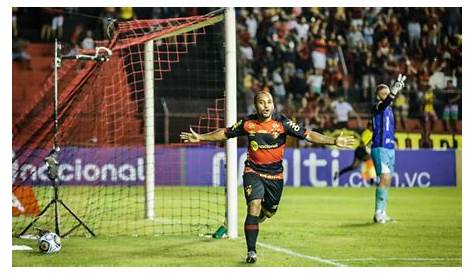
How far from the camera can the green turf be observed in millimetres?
10227

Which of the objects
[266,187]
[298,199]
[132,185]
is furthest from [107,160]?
[266,187]

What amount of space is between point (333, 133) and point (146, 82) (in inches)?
443

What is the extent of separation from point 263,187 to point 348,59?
1828cm

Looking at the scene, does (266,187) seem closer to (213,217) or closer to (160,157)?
(213,217)

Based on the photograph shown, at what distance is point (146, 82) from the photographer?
14430mm

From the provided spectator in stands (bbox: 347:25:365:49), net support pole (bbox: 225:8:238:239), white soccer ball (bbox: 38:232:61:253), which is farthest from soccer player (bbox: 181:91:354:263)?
spectator in stands (bbox: 347:25:365:49)

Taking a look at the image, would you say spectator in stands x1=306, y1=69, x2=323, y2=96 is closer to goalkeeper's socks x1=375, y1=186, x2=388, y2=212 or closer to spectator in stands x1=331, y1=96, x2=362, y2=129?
spectator in stands x1=331, y1=96, x2=362, y2=129

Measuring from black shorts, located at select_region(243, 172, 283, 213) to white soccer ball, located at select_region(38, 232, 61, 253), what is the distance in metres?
2.55

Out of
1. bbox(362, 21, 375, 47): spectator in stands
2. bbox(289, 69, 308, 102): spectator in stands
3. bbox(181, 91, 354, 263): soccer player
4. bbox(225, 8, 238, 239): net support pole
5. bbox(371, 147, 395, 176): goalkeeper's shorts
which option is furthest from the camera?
bbox(362, 21, 375, 47): spectator in stands

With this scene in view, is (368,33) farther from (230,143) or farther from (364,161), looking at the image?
(230,143)

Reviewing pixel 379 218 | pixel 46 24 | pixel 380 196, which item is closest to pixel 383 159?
pixel 380 196

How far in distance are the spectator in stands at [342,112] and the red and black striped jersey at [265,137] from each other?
15.0m

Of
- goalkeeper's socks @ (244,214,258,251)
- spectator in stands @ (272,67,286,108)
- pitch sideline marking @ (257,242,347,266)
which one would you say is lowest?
pitch sideline marking @ (257,242,347,266)

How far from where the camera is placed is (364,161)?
79.7ft
